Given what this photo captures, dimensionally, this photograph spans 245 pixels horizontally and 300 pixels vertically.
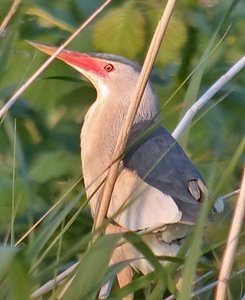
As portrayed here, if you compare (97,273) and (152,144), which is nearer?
(97,273)

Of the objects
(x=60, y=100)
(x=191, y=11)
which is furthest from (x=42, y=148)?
(x=191, y=11)

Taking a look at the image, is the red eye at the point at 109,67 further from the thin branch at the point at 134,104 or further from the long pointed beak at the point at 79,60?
the thin branch at the point at 134,104

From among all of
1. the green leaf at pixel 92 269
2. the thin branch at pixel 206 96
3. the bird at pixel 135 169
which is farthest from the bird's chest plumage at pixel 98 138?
the green leaf at pixel 92 269

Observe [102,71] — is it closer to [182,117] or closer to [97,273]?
[182,117]

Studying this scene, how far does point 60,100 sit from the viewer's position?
3154mm

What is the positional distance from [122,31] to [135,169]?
0.44 meters

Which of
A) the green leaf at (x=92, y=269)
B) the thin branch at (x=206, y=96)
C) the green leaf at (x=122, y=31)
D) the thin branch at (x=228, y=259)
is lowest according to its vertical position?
the thin branch at (x=228, y=259)

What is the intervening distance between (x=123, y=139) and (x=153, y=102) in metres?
0.93

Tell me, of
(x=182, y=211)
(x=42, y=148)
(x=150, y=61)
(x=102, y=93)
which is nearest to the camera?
A: (x=150, y=61)

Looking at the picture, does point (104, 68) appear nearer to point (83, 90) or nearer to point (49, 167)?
point (83, 90)

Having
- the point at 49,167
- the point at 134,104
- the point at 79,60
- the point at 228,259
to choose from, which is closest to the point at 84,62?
the point at 79,60

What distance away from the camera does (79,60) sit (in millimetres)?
3146

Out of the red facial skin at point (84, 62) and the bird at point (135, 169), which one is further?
the red facial skin at point (84, 62)

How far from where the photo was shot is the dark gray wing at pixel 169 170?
2713mm
